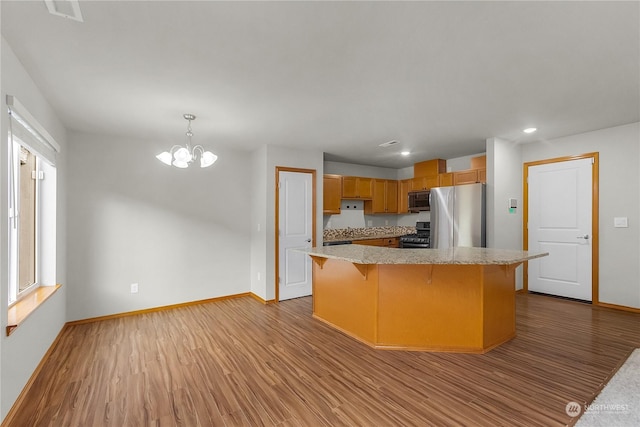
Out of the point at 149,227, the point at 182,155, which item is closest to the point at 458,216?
the point at 182,155

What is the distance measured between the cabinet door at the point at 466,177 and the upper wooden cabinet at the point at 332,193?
2059mm

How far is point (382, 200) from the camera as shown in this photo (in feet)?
20.8

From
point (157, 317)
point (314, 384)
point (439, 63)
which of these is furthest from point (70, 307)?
point (439, 63)

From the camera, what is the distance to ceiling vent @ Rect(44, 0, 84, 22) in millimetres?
1524

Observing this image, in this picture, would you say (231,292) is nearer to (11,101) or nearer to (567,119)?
(11,101)

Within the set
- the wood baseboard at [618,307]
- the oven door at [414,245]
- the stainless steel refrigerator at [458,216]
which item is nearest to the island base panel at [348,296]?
the stainless steel refrigerator at [458,216]

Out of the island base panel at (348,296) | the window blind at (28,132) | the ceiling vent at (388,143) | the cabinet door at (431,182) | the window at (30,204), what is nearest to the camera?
the window blind at (28,132)

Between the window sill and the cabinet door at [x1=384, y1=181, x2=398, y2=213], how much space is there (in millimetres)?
5422

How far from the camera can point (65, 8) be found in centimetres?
158

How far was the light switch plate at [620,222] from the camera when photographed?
381 centimetres

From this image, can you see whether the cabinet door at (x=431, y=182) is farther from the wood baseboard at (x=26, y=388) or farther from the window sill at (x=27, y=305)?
the wood baseboard at (x=26, y=388)

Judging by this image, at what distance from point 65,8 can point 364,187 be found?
5032mm

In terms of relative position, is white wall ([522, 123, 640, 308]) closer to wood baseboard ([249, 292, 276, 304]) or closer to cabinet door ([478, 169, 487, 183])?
cabinet door ([478, 169, 487, 183])
